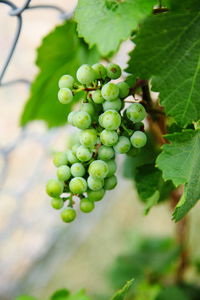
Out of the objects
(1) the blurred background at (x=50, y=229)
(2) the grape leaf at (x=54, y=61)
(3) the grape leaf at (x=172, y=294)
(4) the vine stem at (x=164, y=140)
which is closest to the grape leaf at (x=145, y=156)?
(4) the vine stem at (x=164, y=140)

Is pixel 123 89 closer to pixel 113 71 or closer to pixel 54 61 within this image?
pixel 113 71

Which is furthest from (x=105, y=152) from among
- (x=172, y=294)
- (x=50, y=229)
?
(x=50, y=229)

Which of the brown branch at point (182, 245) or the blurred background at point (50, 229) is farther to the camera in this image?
the blurred background at point (50, 229)

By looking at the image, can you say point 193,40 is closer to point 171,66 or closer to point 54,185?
point 171,66

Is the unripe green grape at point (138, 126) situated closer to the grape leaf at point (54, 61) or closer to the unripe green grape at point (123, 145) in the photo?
the unripe green grape at point (123, 145)

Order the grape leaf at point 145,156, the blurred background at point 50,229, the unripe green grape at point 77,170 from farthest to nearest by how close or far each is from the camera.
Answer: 1. the blurred background at point 50,229
2. the grape leaf at point 145,156
3. the unripe green grape at point 77,170

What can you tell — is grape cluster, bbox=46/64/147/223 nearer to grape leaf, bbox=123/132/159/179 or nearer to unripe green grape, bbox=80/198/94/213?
Answer: unripe green grape, bbox=80/198/94/213

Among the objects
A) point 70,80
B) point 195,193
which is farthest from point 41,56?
point 195,193

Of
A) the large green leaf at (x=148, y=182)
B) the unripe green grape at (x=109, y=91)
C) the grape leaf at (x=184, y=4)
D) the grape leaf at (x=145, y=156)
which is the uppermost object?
the grape leaf at (x=184, y=4)
